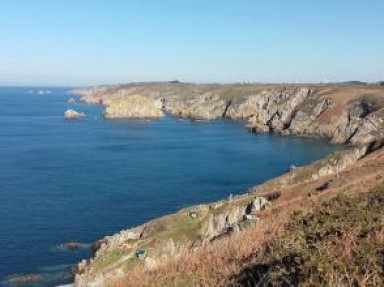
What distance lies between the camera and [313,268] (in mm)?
8508

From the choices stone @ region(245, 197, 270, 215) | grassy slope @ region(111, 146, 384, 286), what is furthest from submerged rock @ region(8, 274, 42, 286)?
grassy slope @ region(111, 146, 384, 286)

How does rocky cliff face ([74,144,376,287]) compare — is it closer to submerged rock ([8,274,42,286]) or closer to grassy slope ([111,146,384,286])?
submerged rock ([8,274,42,286])

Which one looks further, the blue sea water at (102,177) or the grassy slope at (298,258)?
the blue sea water at (102,177)

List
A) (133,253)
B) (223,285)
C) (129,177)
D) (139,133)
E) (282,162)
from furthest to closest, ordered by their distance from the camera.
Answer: (139,133) < (282,162) < (129,177) < (133,253) < (223,285)

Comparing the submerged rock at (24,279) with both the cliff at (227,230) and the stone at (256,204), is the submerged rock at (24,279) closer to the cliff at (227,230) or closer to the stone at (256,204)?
the cliff at (227,230)

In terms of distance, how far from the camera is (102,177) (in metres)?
96.7

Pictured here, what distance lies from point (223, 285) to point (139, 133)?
16405cm

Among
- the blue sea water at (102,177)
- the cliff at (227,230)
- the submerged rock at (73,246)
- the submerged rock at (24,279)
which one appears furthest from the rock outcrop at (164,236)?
the blue sea water at (102,177)

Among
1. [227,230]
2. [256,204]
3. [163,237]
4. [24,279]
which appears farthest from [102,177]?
[227,230]

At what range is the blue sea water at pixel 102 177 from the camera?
6147 centimetres

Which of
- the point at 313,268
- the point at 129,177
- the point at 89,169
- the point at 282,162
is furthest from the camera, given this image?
the point at 282,162

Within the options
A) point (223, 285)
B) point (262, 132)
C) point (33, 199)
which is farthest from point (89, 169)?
point (223, 285)

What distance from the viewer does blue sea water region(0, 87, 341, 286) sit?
61.5m

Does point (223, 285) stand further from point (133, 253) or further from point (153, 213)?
point (153, 213)
